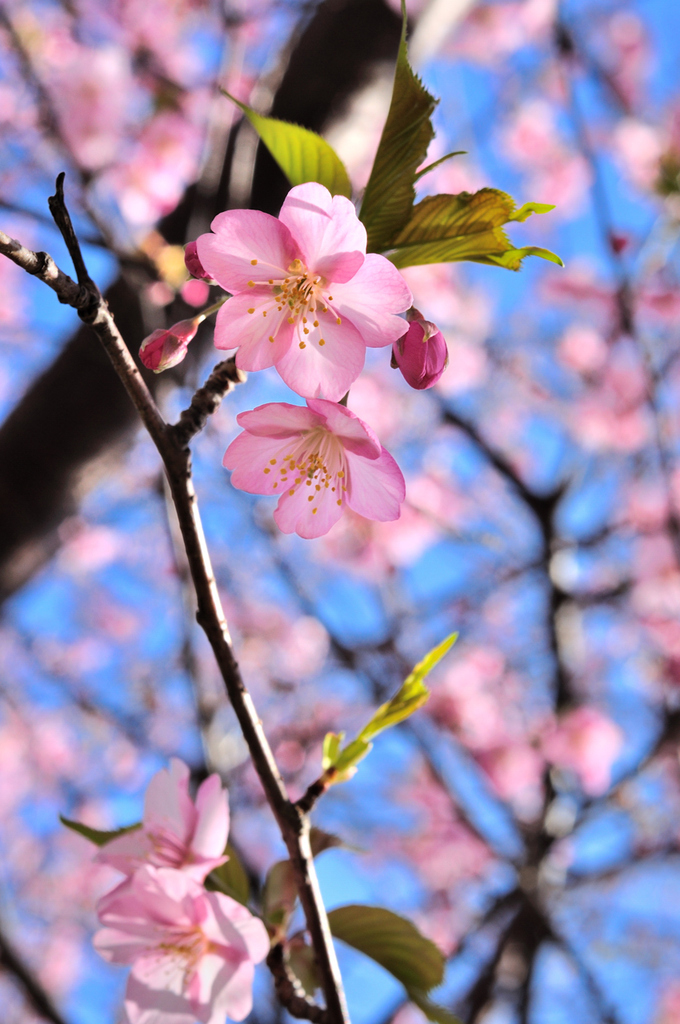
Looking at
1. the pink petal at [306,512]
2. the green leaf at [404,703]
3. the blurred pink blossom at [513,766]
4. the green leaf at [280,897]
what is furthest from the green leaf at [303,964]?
the blurred pink blossom at [513,766]

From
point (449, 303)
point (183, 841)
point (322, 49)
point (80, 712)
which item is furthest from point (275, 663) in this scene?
point (183, 841)

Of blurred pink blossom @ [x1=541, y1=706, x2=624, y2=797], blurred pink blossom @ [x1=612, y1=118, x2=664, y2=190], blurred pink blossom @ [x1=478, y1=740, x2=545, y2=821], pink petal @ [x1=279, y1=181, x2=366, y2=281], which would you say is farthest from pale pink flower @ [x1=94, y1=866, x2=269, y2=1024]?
blurred pink blossom @ [x1=612, y1=118, x2=664, y2=190]

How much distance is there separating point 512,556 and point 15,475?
8.03 feet

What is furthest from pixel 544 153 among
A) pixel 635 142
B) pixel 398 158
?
pixel 398 158

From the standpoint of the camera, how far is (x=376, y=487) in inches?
27.0

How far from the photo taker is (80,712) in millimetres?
4883

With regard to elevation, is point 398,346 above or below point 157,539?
below

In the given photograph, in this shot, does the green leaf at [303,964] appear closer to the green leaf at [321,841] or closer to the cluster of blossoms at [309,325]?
the green leaf at [321,841]

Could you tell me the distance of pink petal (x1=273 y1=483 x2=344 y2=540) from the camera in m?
0.70

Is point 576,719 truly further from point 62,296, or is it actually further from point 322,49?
point 62,296

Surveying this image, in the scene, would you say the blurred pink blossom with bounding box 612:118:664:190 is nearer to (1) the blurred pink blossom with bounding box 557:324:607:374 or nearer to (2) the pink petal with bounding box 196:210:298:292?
(1) the blurred pink blossom with bounding box 557:324:607:374

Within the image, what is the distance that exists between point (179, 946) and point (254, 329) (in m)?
0.55

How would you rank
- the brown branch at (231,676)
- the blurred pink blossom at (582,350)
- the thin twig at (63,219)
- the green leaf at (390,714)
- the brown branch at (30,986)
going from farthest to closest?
1. the blurred pink blossom at (582,350)
2. the brown branch at (30,986)
3. the green leaf at (390,714)
4. the brown branch at (231,676)
5. the thin twig at (63,219)

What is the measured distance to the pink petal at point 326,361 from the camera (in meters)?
0.61
